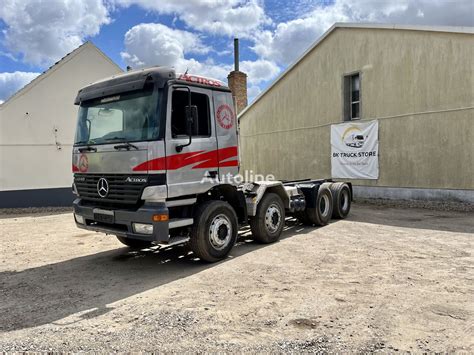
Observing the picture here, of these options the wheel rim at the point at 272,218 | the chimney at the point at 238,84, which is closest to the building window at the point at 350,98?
the chimney at the point at 238,84

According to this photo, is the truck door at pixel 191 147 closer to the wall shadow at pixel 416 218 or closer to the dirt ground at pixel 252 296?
the dirt ground at pixel 252 296

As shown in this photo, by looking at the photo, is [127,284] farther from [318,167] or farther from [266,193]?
[318,167]

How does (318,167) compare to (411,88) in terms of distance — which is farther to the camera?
(318,167)

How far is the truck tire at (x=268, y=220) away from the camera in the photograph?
25.5ft

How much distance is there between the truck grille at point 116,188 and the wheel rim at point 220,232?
141cm

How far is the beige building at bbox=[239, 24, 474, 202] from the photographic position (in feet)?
40.7

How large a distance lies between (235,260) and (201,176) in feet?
5.43

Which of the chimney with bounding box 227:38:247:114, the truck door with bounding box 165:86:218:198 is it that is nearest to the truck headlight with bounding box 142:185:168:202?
the truck door with bounding box 165:86:218:198

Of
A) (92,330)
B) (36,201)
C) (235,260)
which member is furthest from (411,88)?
(36,201)

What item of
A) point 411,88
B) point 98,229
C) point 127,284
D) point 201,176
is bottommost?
point 127,284

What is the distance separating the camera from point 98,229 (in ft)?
20.8

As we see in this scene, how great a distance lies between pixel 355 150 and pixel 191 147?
10797mm

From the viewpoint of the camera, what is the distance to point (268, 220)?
7984 millimetres

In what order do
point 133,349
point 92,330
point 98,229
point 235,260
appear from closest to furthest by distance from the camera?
point 133,349 < point 92,330 < point 98,229 < point 235,260
